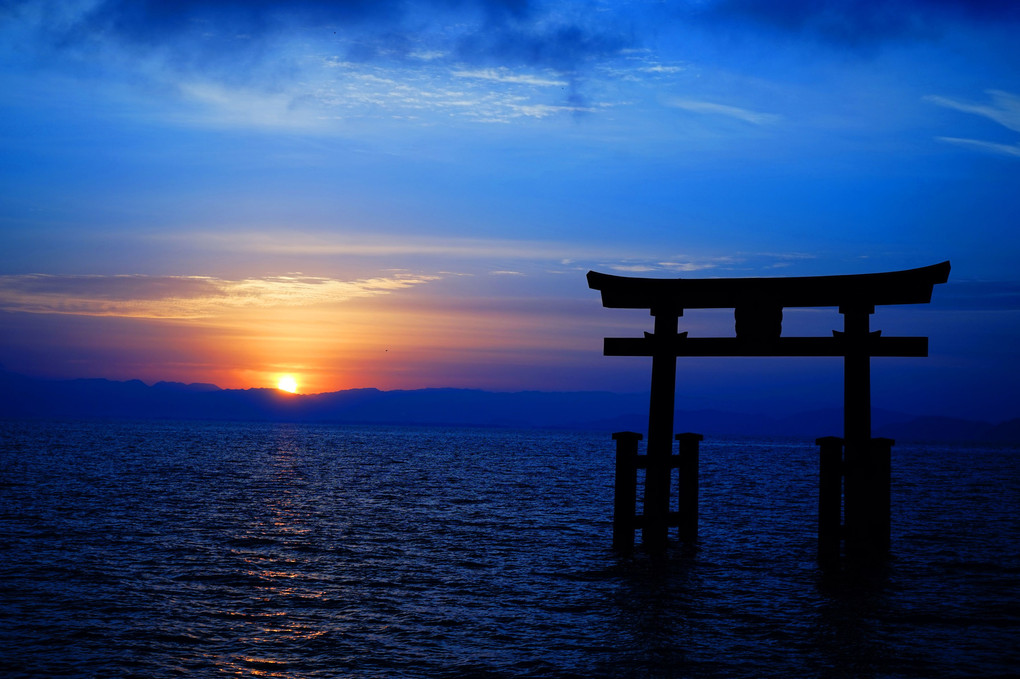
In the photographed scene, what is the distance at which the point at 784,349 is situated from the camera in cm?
1459

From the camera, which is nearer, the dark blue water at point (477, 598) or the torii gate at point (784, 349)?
the dark blue water at point (477, 598)

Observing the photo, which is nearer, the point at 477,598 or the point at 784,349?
the point at 477,598

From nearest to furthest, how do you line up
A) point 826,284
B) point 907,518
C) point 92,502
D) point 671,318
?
point 826,284
point 671,318
point 907,518
point 92,502

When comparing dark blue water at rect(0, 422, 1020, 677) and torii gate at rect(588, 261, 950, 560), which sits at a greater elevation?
torii gate at rect(588, 261, 950, 560)

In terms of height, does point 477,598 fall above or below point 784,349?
below

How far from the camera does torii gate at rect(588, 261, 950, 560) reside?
46.1ft

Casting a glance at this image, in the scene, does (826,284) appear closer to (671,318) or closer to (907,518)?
(671,318)

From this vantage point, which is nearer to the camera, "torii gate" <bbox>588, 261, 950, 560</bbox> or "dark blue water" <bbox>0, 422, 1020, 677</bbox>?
"dark blue water" <bbox>0, 422, 1020, 677</bbox>

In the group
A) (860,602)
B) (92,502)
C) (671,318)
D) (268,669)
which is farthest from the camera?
(92,502)

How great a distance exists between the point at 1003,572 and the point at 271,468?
147ft

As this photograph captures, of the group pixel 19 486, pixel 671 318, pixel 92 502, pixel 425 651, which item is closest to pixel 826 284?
pixel 671 318

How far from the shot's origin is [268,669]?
894 centimetres

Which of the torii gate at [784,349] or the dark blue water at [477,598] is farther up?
the torii gate at [784,349]

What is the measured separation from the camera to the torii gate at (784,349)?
14039 millimetres
